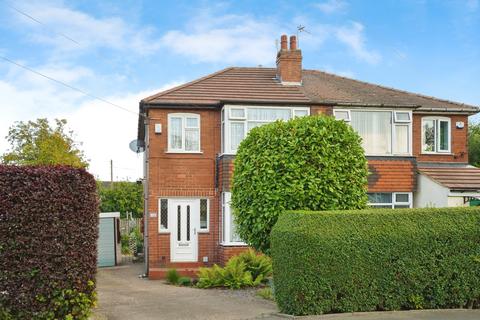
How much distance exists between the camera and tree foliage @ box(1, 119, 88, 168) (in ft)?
115

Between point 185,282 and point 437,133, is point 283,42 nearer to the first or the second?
point 437,133

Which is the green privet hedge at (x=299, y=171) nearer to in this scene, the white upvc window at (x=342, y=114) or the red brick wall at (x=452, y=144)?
the white upvc window at (x=342, y=114)

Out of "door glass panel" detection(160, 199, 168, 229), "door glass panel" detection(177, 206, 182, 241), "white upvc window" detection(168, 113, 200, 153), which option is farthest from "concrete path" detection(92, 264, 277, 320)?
"white upvc window" detection(168, 113, 200, 153)

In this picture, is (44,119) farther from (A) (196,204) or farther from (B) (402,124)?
(B) (402,124)

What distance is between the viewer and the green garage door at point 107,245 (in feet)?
80.5

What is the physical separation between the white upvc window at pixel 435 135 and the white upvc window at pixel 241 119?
5.29 meters

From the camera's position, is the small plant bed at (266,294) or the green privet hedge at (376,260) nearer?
the green privet hedge at (376,260)

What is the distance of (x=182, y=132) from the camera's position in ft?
67.7

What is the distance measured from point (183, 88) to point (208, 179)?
127 inches

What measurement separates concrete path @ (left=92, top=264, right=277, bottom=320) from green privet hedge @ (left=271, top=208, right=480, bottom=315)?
45.9 inches

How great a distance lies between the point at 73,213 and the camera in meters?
10.2

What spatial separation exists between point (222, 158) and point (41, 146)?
1887 cm

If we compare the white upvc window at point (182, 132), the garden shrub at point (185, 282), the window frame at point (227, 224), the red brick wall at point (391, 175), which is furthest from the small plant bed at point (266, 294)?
the red brick wall at point (391, 175)

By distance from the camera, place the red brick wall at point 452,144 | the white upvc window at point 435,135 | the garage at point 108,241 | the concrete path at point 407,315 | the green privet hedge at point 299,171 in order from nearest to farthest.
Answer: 1. the concrete path at point 407,315
2. the green privet hedge at point 299,171
3. the red brick wall at point 452,144
4. the white upvc window at point 435,135
5. the garage at point 108,241
